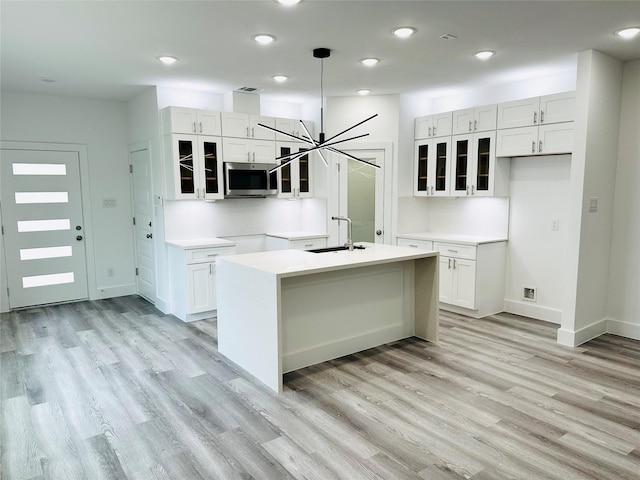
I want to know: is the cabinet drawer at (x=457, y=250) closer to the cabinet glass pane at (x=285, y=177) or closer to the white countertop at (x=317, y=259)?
the white countertop at (x=317, y=259)

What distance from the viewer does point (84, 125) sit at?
5867mm

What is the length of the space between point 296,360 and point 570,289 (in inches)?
105

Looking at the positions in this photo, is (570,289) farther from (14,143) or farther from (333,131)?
Answer: (14,143)

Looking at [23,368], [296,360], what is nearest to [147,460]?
[296,360]

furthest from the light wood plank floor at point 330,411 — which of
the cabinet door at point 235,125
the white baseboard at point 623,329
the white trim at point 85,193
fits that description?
the cabinet door at point 235,125

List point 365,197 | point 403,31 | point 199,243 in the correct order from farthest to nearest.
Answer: point 365,197, point 199,243, point 403,31

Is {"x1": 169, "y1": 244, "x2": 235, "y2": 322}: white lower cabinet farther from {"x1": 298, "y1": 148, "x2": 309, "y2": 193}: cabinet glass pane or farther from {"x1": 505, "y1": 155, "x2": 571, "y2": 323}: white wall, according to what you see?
{"x1": 505, "y1": 155, "x2": 571, "y2": 323}: white wall

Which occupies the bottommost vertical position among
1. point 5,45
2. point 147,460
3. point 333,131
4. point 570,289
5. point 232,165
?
point 147,460

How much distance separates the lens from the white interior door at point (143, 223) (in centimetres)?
569

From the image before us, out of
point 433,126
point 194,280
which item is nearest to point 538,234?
point 433,126

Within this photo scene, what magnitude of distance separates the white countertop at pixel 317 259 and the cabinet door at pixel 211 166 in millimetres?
1660

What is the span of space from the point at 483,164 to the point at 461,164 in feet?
0.95

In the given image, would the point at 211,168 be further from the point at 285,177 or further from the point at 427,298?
the point at 427,298

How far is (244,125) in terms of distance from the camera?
5.48 meters
